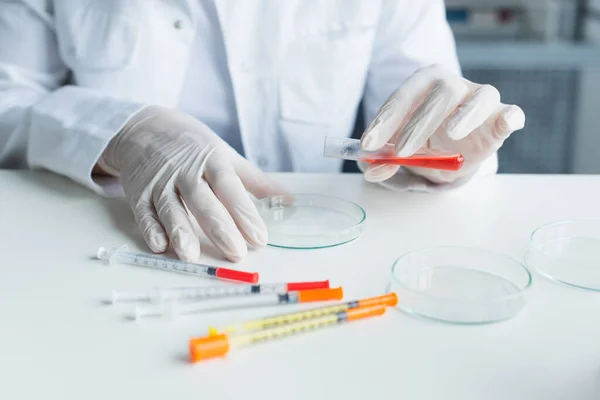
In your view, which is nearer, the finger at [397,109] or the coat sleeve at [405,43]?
the finger at [397,109]

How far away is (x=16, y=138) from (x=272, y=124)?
488mm

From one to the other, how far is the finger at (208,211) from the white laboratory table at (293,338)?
0.03m

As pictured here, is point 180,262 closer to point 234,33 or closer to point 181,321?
point 181,321

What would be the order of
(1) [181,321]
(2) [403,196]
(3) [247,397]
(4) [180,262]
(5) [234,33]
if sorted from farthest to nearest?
(5) [234,33] < (2) [403,196] < (4) [180,262] < (1) [181,321] < (3) [247,397]

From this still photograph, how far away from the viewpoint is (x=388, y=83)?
60.0 inches

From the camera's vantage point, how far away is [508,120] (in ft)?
3.40

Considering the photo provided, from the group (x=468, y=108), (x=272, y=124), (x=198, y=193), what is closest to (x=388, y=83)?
(x=272, y=124)

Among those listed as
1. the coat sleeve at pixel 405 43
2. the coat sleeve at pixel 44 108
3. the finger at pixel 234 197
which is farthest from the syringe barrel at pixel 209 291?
the coat sleeve at pixel 405 43

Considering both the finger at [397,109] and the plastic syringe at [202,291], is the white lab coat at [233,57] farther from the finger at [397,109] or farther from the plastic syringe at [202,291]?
the plastic syringe at [202,291]

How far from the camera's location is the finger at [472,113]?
994 millimetres

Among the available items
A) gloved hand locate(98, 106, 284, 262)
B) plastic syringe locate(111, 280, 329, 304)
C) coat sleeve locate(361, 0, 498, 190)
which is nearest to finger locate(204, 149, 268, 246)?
gloved hand locate(98, 106, 284, 262)

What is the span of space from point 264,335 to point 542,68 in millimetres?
2159

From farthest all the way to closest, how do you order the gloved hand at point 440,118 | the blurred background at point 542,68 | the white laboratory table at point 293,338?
the blurred background at point 542,68
the gloved hand at point 440,118
the white laboratory table at point 293,338

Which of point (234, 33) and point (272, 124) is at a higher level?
point (234, 33)
